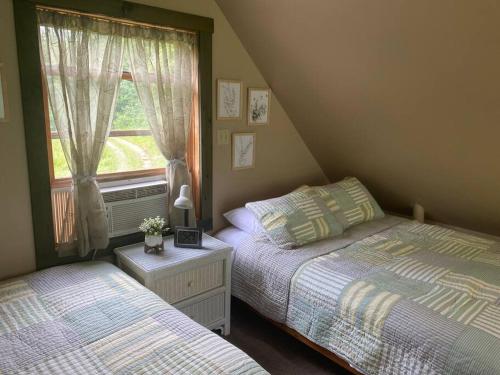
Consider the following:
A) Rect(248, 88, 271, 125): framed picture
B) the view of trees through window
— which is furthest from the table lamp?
Rect(248, 88, 271, 125): framed picture

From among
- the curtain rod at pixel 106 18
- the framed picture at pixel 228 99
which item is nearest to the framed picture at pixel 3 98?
the curtain rod at pixel 106 18

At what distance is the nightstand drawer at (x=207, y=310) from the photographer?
232 cm

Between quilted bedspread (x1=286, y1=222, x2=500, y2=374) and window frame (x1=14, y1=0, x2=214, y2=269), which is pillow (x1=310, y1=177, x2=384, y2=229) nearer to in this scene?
quilted bedspread (x1=286, y1=222, x2=500, y2=374)

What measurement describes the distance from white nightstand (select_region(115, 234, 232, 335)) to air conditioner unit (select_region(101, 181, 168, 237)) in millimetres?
138

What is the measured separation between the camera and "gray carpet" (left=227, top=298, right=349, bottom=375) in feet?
7.34

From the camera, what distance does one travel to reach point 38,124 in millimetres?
1981

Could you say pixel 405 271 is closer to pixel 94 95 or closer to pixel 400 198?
pixel 400 198

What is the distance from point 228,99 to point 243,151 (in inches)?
16.1

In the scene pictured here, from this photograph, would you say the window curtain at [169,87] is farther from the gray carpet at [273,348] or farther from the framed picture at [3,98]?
the gray carpet at [273,348]

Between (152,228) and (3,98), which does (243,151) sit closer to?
(152,228)

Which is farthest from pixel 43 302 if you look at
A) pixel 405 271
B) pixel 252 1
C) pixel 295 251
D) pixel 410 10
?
pixel 410 10

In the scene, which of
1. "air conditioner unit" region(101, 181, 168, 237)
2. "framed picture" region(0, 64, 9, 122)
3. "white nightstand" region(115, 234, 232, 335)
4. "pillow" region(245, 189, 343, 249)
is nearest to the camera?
"framed picture" region(0, 64, 9, 122)

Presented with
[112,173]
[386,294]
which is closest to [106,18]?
[112,173]

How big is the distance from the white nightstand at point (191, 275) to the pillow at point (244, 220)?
0.31m
